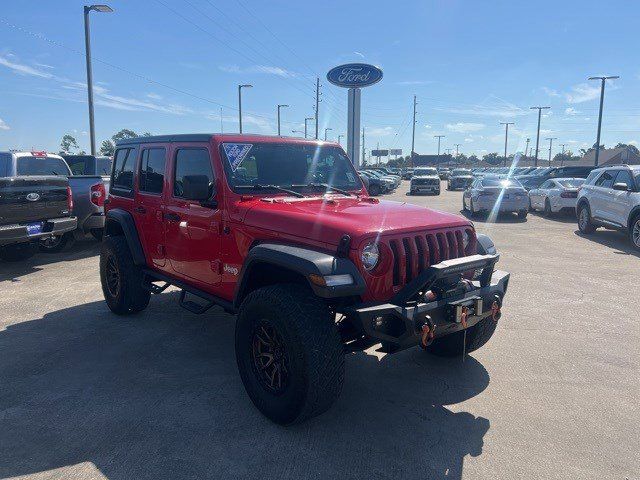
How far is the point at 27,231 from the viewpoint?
7875 mm

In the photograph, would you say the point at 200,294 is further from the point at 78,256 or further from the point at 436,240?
the point at 78,256

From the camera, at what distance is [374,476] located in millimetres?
2891

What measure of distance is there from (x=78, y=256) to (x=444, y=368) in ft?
25.9

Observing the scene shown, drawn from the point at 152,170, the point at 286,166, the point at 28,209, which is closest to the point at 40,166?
the point at 28,209

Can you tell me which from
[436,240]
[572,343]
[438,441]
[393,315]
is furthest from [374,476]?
[572,343]

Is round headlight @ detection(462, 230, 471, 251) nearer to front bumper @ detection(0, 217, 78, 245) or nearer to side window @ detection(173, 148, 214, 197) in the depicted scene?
side window @ detection(173, 148, 214, 197)

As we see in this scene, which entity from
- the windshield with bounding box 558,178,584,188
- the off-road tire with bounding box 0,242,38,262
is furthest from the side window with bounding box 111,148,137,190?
the windshield with bounding box 558,178,584,188

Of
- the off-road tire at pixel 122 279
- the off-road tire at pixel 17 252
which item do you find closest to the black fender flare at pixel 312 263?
the off-road tire at pixel 122 279

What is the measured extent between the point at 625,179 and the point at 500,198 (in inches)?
206

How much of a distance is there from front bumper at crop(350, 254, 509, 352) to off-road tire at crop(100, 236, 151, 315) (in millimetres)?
3395

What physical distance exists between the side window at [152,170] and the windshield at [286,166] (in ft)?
3.52

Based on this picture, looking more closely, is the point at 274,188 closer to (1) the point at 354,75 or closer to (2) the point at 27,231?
(2) the point at 27,231

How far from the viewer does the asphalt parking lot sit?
9.87 ft

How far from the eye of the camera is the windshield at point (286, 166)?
4.26 m
